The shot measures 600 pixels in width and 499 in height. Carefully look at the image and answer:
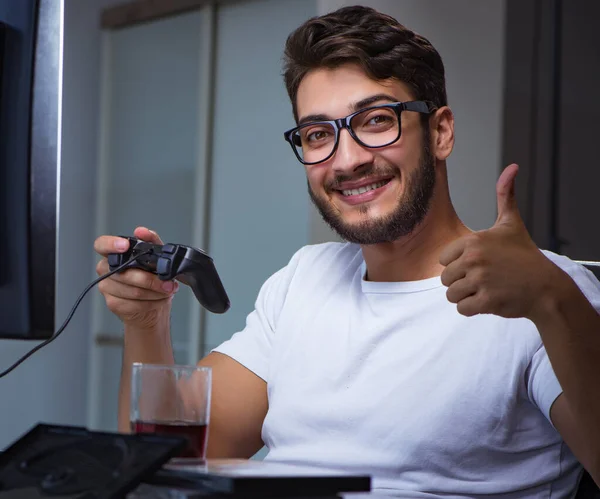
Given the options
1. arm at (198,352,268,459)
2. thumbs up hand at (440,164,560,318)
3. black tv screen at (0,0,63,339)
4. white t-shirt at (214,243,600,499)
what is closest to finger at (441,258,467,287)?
thumbs up hand at (440,164,560,318)

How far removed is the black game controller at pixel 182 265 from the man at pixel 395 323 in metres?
0.03

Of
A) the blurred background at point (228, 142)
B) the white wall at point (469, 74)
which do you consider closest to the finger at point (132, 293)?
the blurred background at point (228, 142)

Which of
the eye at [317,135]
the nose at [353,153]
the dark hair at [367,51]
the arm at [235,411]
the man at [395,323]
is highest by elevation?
the dark hair at [367,51]

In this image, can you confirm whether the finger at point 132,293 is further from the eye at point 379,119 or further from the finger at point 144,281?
the eye at point 379,119

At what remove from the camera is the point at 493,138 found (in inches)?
93.8

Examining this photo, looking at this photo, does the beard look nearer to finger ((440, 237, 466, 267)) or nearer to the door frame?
finger ((440, 237, 466, 267))

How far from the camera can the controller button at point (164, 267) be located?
103 cm

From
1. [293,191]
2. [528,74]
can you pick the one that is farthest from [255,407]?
[293,191]

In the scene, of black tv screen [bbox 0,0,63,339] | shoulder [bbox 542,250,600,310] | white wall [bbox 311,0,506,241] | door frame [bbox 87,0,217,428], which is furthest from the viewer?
door frame [bbox 87,0,217,428]

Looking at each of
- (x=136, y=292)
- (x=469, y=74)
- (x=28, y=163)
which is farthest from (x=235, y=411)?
(x=469, y=74)

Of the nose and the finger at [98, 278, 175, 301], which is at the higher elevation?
the nose

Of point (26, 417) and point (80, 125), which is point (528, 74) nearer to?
point (80, 125)

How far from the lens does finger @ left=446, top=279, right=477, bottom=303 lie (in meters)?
0.90

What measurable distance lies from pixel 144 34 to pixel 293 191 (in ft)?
3.93
